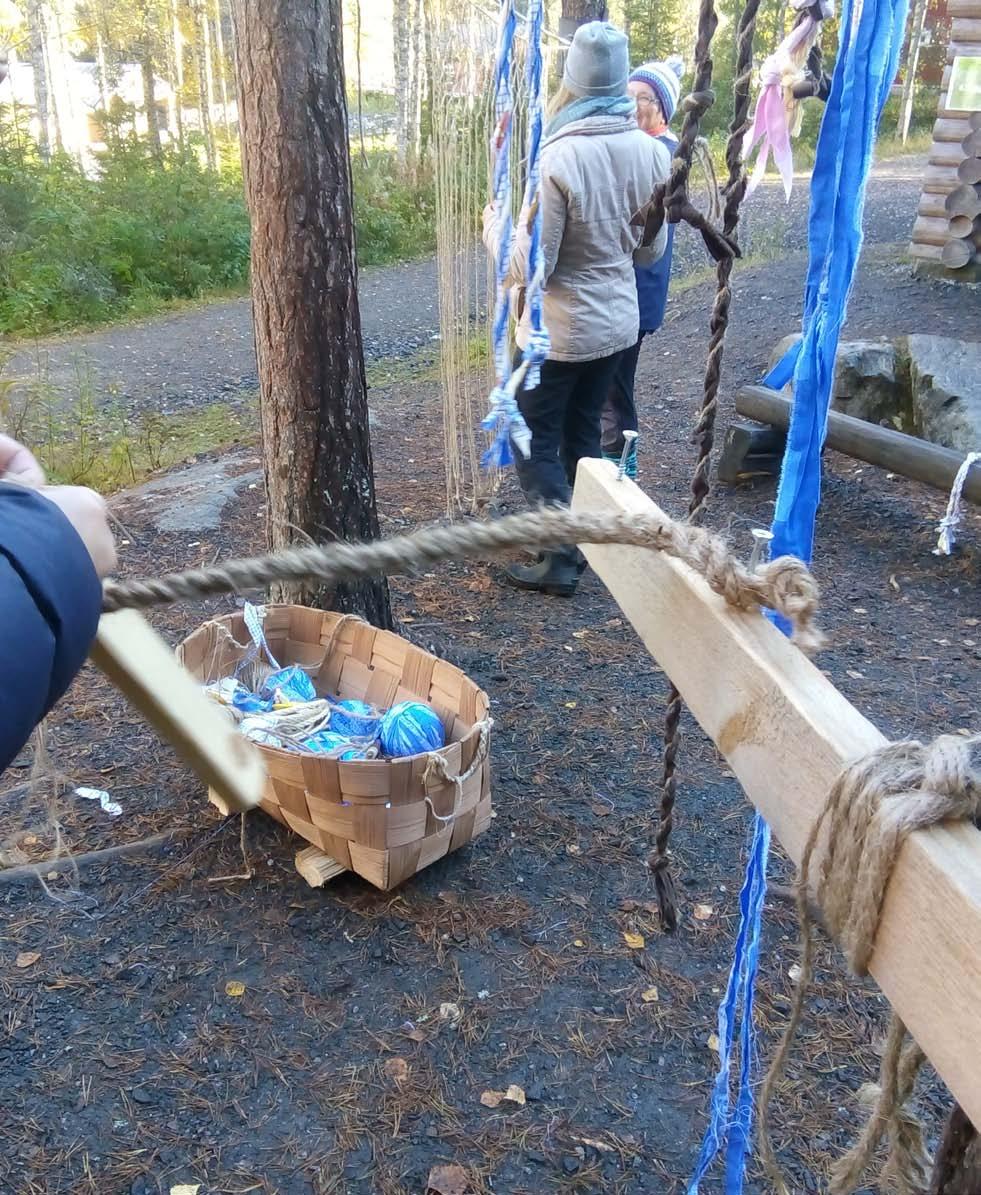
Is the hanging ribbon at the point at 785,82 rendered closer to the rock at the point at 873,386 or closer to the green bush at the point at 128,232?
the rock at the point at 873,386

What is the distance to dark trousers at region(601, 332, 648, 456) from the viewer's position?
3949 mm

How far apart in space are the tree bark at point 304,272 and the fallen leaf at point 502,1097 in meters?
1.23

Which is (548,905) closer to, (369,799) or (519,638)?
(369,799)

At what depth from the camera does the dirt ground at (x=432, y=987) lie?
1768 millimetres

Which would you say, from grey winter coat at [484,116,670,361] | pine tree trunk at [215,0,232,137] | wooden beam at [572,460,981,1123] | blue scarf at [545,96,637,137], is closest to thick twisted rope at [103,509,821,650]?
wooden beam at [572,460,981,1123]

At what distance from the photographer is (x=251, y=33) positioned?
2.52 m

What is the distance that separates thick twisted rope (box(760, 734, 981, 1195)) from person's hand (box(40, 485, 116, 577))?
24.7 inches

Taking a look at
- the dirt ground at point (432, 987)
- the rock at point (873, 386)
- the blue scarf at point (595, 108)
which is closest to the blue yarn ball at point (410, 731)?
the dirt ground at point (432, 987)

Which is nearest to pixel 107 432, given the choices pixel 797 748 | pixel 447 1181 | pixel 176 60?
pixel 447 1181

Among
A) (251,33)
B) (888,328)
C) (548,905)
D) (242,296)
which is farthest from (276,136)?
(242,296)

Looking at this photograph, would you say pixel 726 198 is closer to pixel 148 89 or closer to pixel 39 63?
pixel 148 89

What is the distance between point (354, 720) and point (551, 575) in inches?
55.6

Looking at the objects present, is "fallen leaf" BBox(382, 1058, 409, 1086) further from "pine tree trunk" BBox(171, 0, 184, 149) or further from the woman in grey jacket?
"pine tree trunk" BBox(171, 0, 184, 149)

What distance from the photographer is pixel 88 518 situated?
31.8 inches
